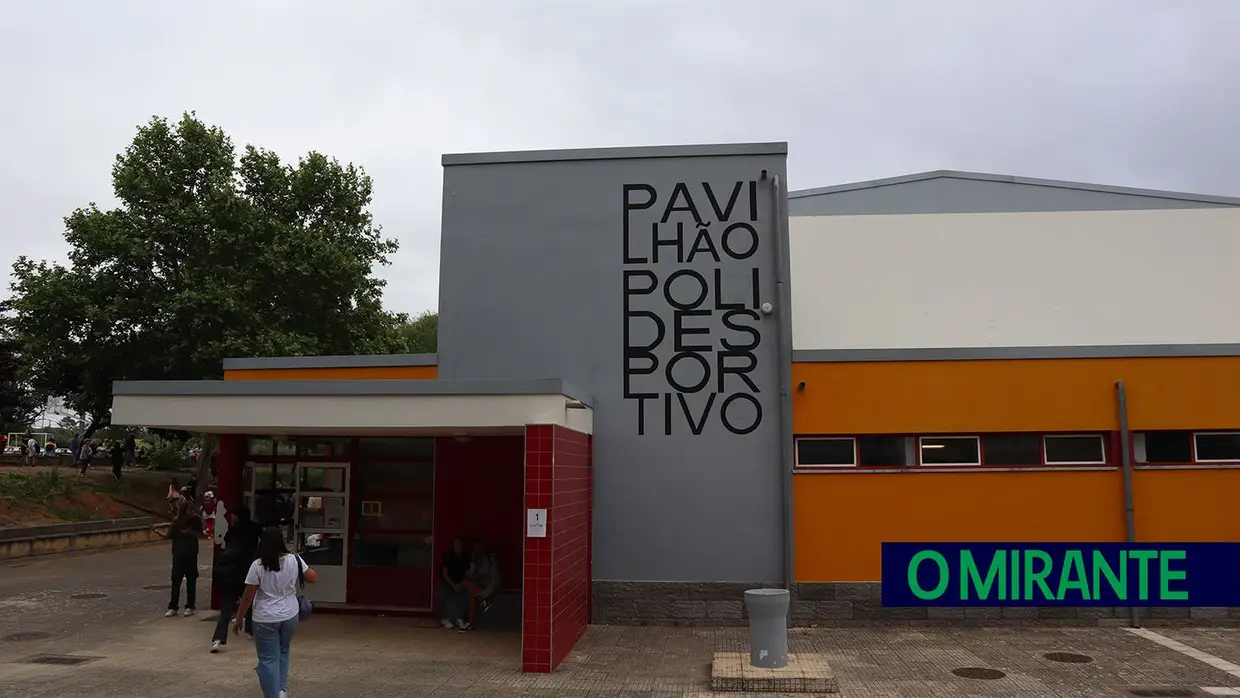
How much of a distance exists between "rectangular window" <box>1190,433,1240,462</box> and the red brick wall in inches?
357

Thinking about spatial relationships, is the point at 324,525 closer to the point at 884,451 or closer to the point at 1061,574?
the point at 884,451

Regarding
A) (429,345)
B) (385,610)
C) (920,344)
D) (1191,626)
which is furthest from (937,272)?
(429,345)

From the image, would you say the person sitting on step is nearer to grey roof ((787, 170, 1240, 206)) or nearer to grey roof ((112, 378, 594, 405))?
grey roof ((112, 378, 594, 405))

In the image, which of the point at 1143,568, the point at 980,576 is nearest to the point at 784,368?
the point at 980,576

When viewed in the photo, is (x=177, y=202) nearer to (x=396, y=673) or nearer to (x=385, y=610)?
(x=385, y=610)

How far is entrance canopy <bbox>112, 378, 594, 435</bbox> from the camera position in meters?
10.7

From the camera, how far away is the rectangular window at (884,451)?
13344mm

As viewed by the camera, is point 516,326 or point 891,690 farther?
point 516,326

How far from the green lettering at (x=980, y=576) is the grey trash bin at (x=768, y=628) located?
431 cm

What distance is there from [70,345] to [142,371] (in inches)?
80.8

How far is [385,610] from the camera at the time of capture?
13.8 metres

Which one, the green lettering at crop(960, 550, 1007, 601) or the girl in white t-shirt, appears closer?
the girl in white t-shirt

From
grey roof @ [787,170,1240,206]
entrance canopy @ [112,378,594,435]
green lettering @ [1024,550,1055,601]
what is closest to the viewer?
entrance canopy @ [112,378,594,435]

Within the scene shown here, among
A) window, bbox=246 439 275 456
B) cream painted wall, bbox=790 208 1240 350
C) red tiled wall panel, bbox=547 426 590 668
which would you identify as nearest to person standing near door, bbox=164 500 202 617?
window, bbox=246 439 275 456
